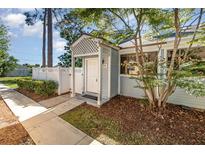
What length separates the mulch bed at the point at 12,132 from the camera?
4117 millimetres

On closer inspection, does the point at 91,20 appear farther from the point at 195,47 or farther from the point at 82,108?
the point at 195,47

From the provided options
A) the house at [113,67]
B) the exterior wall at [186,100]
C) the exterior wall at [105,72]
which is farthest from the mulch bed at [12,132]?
the exterior wall at [186,100]

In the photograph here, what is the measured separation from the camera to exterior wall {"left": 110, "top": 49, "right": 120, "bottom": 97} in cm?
780

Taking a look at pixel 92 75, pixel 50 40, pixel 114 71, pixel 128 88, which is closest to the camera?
pixel 114 71

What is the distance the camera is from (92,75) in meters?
8.58

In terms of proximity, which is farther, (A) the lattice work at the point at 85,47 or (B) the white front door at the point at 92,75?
(B) the white front door at the point at 92,75

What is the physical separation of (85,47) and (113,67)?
1.75 metres

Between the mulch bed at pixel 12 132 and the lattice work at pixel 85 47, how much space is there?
4.15 metres

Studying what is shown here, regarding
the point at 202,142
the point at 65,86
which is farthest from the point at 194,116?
the point at 65,86

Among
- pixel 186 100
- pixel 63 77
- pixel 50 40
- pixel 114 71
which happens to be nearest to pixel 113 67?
pixel 114 71

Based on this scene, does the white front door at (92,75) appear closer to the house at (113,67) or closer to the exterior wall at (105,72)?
the house at (113,67)

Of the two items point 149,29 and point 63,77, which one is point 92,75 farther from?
point 149,29

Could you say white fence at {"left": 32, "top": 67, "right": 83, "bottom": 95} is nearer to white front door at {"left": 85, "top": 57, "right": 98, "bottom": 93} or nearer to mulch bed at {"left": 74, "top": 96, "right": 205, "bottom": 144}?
white front door at {"left": 85, "top": 57, "right": 98, "bottom": 93}

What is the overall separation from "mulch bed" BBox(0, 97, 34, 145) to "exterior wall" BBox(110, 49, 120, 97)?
14.3 feet
